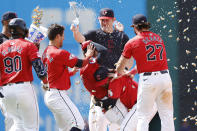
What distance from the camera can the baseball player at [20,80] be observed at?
258 inches

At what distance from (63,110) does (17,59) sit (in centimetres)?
104

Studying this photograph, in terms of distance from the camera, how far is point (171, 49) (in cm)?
953

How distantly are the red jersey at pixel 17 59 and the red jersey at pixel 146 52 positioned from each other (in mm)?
1373

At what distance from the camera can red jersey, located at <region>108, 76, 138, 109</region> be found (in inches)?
286

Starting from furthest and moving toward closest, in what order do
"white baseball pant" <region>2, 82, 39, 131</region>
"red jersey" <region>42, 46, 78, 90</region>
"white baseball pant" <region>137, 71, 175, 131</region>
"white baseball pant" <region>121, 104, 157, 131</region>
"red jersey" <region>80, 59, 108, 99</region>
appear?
"red jersey" <region>80, 59, 108, 99</region> < "white baseball pant" <region>121, 104, 157, 131</region> < "red jersey" <region>42, 46, 78, 90</region> < "white baseball pant" <region>137, 71, 175, 131</region> < "white baseball pant" <region>2, 82, 39, 131</region>

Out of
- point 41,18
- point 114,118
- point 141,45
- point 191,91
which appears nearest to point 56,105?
point 114,118

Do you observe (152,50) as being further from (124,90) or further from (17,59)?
(17,59)

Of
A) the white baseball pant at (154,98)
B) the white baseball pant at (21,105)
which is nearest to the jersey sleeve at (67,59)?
the white baseball pant at (21,105)

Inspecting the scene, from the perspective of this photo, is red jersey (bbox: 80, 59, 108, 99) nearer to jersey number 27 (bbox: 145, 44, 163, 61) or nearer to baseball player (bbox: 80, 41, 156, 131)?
baseball player (bbox: 80, 41, 156, 131)

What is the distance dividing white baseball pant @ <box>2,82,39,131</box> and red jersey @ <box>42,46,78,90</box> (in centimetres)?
54

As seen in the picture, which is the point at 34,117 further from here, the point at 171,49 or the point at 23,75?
the point at 171,49

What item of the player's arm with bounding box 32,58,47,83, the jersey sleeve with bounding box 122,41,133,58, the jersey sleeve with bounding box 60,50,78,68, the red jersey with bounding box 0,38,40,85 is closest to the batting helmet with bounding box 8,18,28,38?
the red jersey with bounding box 0,38,40,85

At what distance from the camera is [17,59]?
658cm

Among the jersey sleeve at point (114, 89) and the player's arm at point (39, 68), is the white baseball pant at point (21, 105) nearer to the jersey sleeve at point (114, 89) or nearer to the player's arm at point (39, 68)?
the player's arm at point (39, 68)
